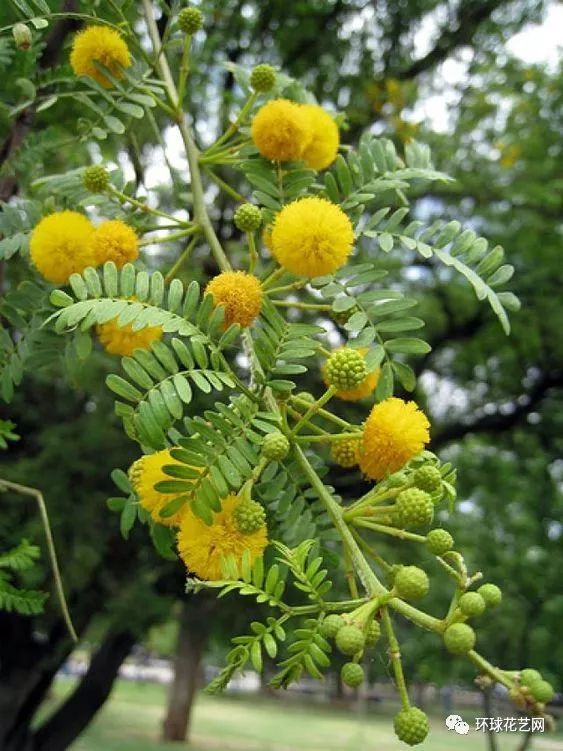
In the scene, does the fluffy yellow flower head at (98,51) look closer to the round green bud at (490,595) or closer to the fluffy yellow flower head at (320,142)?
the fluffy yellow flower head at (320,142)

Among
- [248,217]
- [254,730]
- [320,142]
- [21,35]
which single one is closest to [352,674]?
[248,217]

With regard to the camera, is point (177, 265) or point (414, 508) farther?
point (177, 265)

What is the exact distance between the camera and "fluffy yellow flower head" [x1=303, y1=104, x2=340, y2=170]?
1186 mm

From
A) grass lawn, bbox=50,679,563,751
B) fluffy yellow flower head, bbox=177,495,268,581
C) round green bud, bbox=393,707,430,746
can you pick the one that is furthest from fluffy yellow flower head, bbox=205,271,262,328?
grass lawn, bbox=50,679,563,751

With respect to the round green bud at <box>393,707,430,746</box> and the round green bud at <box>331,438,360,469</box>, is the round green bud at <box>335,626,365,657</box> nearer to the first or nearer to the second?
the round green bud at <box>393,707,430,746</box>

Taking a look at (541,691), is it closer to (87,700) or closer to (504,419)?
(504,419)

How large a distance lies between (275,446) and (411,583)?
19 centimetres

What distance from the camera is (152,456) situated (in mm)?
834

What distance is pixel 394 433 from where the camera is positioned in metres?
0.79

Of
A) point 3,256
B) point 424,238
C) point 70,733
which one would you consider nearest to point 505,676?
point 424,238

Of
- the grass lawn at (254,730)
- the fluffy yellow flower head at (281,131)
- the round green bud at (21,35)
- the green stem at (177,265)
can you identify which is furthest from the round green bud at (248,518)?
the grass lawn at (254,730)

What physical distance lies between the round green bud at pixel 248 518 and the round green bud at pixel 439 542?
160mm

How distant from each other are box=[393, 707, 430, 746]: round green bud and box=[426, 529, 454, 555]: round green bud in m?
0.14

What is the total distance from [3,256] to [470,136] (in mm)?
5822
